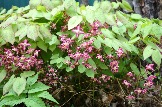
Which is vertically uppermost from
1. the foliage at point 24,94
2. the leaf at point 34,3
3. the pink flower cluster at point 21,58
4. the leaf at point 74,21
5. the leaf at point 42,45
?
the leaf at point 34,3

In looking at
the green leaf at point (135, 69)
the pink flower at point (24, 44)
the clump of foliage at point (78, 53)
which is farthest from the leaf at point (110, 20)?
the pink flower at point (24, 44)

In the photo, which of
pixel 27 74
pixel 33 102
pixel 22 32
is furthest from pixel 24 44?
pixel 33 102

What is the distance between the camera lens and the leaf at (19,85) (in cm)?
188

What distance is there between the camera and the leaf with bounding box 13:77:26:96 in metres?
1.88

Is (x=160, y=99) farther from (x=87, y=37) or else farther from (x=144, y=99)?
(x=87, y=37)

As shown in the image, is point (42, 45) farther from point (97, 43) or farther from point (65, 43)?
point (97, 43)

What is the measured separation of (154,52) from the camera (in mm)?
2117

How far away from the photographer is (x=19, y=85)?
193 centimetres

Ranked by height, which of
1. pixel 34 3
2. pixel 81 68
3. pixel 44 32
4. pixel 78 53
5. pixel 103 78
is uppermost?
pixel 34 3

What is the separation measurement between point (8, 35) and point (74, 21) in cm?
43

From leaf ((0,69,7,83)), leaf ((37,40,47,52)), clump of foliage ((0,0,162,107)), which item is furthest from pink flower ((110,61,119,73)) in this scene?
leaf ((0,69,7,83))

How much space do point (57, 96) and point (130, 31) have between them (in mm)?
691

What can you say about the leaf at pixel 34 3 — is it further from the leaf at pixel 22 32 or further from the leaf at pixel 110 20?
the leaf at pixel 110 20

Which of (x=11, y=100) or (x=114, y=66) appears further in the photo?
(x=114, y=66)
